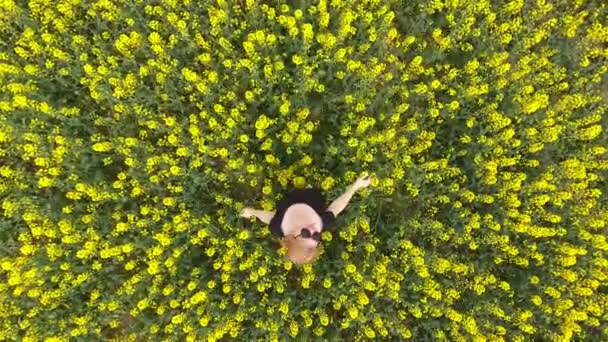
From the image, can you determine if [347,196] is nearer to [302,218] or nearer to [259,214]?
[302,218]

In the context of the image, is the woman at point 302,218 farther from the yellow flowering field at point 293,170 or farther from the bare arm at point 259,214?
the yellow flowering field at point 293,170

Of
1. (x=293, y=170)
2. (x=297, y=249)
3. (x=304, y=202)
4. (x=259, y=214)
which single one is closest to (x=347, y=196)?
(x=304, y=202)

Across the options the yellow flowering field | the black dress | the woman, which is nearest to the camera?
the woman

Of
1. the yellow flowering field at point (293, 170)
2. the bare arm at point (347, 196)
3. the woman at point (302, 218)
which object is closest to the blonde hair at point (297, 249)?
the woman at point (302, 218)

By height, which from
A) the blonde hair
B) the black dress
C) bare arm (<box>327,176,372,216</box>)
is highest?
bare arm (<box>327,176,372,216</box>)

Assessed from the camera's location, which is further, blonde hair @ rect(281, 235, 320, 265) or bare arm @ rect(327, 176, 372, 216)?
→ bare arm @ rect(327, 176, 372, 216)

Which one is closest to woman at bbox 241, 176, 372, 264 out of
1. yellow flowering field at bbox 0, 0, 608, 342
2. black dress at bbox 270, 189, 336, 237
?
black dress at bbox 270, 189, 336, 237

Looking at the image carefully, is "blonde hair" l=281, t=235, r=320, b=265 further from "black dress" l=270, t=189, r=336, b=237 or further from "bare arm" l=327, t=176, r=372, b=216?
"bare arm" l=327, t=176, r=372, b=216
